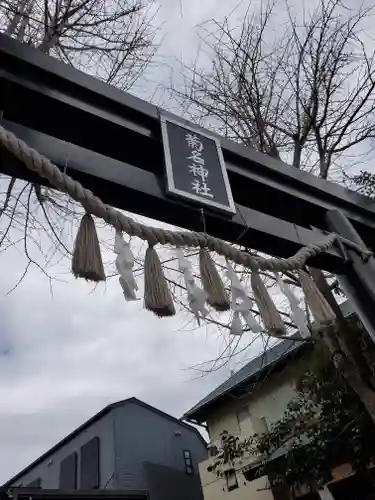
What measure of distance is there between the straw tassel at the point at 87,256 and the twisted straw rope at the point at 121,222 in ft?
0.21

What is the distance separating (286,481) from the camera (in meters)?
6.24

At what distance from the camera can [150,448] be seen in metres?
11.0

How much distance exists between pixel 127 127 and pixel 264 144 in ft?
10.3

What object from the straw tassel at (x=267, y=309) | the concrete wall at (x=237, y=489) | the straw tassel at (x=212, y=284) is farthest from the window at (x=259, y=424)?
the straw tassel at (x=212, y=284)

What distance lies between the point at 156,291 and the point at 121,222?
247 mm

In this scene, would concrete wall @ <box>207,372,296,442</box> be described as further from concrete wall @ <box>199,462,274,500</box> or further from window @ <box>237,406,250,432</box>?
concrete wall @ <box>199,462,274,500</box>

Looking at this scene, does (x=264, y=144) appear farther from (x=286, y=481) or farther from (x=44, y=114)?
(x=286, y=481)

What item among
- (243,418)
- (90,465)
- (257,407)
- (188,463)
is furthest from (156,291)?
(188,463)

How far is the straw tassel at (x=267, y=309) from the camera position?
5.07 feet

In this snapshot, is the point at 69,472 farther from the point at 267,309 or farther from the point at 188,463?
the point at 267,309

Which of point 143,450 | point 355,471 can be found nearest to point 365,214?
point 355,471

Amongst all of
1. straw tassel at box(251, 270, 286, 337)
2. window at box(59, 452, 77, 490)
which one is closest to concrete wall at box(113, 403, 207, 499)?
window at box(59, 452, 77, 490)

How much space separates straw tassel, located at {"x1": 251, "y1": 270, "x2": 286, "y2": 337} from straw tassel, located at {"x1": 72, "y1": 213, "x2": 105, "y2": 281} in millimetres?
680

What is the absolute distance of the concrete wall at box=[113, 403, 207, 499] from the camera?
1009 centimetres
